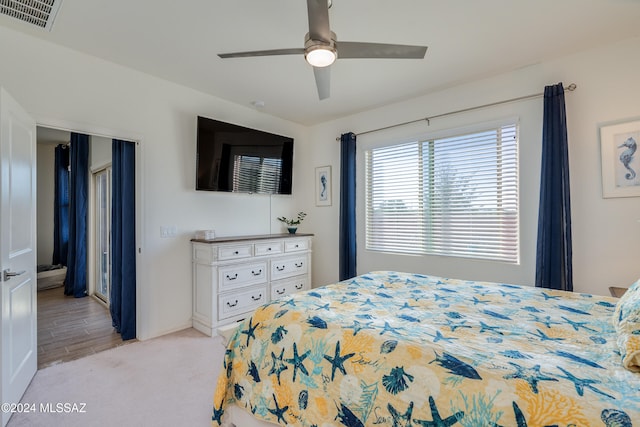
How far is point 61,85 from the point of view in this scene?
2.56m

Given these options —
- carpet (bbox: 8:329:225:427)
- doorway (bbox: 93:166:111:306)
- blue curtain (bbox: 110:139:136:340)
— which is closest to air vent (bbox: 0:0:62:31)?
blue curtain (bbox: 110:139:136:340)

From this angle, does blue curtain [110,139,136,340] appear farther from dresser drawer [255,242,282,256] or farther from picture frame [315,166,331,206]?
picture frame [315,166,331,206]

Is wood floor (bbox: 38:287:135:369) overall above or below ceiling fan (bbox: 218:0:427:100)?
below

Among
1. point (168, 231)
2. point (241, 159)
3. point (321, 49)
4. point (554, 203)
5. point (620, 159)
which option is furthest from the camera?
point (241, 159)

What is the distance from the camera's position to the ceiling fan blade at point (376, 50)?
1827 mm

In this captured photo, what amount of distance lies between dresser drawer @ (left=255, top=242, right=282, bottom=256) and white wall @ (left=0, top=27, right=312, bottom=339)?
0.52m

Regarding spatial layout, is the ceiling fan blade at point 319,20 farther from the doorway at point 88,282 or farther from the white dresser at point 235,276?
the doorway at point 88,282

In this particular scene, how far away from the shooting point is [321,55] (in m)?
1.80

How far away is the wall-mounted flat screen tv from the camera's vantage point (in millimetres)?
3393

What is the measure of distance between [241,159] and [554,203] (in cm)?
330

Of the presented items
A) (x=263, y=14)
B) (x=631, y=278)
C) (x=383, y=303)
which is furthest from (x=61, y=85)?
(x=631, y=278)

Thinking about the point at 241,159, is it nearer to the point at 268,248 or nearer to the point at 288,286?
the point at 268,248

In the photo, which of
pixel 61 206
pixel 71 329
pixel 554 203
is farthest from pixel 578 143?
pixel 61 206

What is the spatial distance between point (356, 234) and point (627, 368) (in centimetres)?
320
